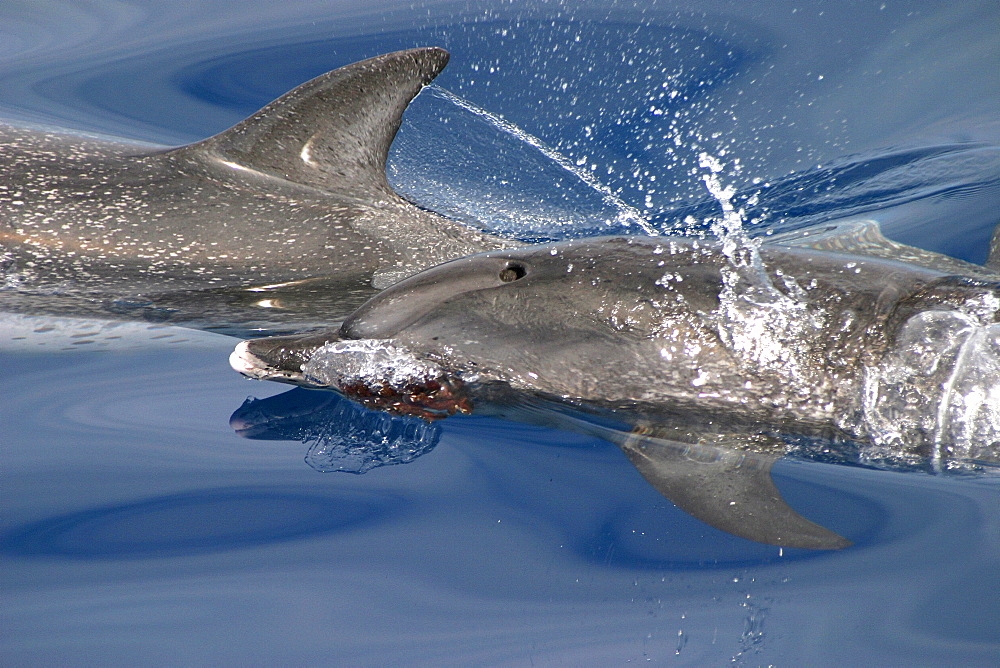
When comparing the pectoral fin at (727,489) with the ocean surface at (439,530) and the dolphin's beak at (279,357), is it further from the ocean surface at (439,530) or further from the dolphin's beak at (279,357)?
the dolphin's beak at (279,357)

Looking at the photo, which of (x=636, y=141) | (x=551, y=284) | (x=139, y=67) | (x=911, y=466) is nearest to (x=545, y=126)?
(x=636, y=141)

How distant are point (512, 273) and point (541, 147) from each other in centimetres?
436

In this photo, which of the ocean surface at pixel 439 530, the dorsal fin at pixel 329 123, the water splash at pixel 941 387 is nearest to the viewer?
the ocean surface at pixel 439 530

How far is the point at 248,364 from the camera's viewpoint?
12.6 ft

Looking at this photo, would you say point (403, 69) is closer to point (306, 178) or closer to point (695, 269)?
point (306, 178)

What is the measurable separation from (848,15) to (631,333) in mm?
6526

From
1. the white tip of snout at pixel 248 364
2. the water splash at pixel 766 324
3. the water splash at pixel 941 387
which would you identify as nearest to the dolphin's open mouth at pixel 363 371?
the white tip of snout at pixel 248 364

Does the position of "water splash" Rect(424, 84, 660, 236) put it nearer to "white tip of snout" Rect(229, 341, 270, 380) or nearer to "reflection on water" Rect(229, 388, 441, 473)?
"reflection on water" Rect(229, 388, 441, 473)

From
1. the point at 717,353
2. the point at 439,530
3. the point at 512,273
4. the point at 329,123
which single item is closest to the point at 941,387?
the point at 717,353

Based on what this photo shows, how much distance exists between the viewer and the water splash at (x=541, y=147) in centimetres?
725

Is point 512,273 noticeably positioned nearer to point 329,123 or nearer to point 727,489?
point 727,489

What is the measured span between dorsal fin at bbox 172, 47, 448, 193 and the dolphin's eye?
2.15m

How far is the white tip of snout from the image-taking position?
383 centimetres

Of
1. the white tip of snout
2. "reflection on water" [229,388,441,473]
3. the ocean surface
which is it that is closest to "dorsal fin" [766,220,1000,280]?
the ocean surface
